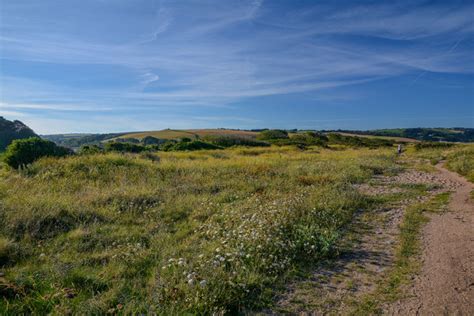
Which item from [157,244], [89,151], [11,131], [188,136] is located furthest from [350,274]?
[188,136]

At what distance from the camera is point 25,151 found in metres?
16.3

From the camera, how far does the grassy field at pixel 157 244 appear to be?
362cm

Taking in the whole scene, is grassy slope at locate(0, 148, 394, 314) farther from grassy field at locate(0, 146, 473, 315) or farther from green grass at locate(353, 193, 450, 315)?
green grass at locate(353, 193, 450, 315)

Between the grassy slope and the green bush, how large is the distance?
6143mm

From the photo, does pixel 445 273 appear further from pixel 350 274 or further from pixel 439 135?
pixel 439 135

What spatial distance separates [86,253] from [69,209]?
2.68 meters

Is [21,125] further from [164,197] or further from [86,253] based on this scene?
[86,253]

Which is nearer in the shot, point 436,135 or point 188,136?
point 188,136

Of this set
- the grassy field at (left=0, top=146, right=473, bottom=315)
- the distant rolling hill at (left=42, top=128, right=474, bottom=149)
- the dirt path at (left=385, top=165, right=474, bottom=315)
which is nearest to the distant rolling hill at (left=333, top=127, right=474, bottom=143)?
the distant rolling hill at (left=42, top=128, right=474, bottom=149)

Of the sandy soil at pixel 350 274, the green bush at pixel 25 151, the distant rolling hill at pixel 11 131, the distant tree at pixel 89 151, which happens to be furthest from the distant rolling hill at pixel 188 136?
the sandy soil at pixel 350 274

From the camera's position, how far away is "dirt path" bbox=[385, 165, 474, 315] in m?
3.60

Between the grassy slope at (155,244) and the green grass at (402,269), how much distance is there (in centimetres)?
120

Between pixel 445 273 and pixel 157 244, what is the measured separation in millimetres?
5200

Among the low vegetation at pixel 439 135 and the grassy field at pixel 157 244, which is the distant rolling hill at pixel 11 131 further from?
the low vegetation at pixel 439 135
